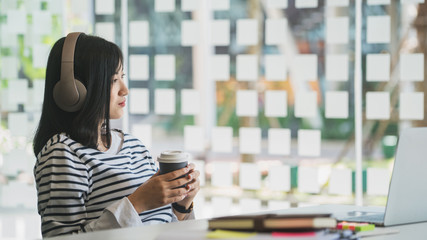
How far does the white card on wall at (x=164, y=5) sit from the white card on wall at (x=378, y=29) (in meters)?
1.29

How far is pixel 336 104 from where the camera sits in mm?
3803

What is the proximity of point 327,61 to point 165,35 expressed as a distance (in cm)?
111

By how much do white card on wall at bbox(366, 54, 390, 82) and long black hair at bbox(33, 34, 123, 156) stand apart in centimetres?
212

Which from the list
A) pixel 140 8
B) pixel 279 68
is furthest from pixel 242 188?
pixel 140 8

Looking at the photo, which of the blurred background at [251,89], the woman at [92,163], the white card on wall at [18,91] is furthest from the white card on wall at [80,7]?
the woman at [92,163]

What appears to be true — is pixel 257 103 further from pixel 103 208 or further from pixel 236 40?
pixel 103 208

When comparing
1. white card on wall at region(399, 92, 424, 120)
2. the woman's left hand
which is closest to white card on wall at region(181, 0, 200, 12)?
white card on wall at region(399, 92, 424, 120)

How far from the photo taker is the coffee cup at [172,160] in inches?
65.3

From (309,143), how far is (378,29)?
0.78 metres

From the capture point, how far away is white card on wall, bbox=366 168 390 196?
12.1 feet

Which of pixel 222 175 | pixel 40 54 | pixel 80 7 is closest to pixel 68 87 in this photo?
pixel 222 175

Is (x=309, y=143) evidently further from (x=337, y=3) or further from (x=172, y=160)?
(x=172, y=160)

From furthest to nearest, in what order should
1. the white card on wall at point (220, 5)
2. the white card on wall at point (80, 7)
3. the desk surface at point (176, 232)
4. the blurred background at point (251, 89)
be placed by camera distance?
the white card on wall at point (80, 7) → the white card on wall at point (220, 5) → the blurred background at point (251, 89) → the desk surface at point (176, 232)

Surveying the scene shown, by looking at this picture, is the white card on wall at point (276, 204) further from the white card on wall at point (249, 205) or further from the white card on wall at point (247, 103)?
the white card on wall at point (247, 103)
